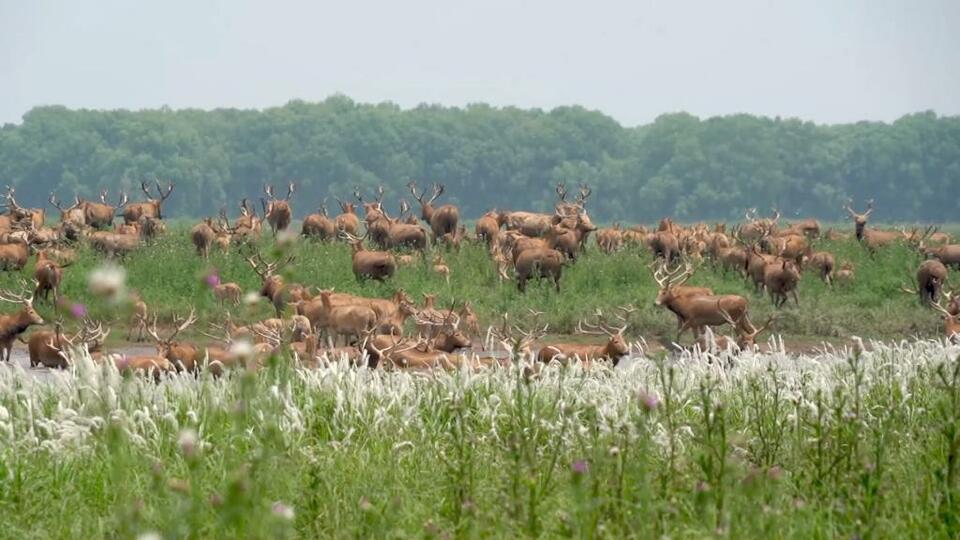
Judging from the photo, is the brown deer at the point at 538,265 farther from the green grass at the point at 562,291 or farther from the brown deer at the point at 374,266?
the brown deer at the point at 374,266

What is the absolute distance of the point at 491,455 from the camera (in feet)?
30.9

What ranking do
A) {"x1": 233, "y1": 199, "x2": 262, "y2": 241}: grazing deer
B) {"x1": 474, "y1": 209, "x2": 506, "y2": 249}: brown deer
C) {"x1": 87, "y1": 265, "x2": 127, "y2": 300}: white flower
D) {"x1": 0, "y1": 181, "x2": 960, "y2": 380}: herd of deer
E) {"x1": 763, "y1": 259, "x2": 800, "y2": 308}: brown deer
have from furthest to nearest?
{"x1": 474, "y1": 209, "x2": 506, "y2": 249}: brown deer, {"x1": 233, "y1": 199, "x2": 262, "y2": 241}: grazing deer, {"x1": 763, "y1": 259, "x2": 800, "y2": 308}: brown deer, {"x1": 0, "y1": 181, "x2": 960, "y2": 380}: herd of deer, {"x1": 87, "y1": 265, "x2": 127, "y2": 300}: white flower

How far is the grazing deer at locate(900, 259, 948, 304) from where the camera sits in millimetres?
28297

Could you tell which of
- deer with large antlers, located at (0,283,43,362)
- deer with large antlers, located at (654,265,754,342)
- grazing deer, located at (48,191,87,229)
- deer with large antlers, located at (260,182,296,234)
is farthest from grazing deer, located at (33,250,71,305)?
deer with large antlers, located at (260,182,296,234)

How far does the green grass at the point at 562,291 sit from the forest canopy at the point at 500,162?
241 ft

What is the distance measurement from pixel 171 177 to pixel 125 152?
23.6 ft

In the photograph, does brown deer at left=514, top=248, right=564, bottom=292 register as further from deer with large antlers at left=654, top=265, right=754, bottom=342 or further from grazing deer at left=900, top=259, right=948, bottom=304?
grazing deer at left=900, top=259, right=948, bottom=304

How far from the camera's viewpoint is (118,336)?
24125 mm

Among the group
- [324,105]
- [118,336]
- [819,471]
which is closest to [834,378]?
[819,471]

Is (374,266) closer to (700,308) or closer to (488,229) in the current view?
(700,308)

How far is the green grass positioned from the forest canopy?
241ft

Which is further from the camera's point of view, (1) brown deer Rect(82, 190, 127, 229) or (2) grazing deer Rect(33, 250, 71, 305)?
(1) brown deer Rect(82, 190, 127, 229)

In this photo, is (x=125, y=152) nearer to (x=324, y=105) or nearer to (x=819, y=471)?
(x=324, y=105)

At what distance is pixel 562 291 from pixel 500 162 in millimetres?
84740
